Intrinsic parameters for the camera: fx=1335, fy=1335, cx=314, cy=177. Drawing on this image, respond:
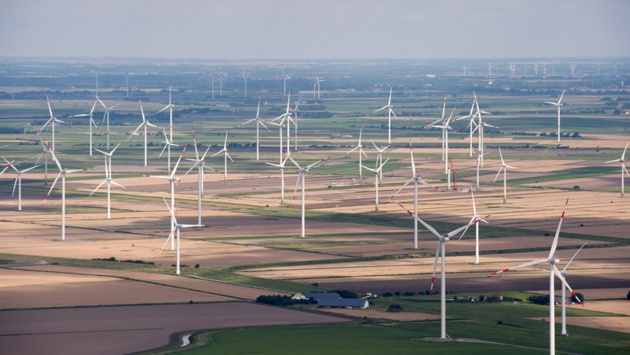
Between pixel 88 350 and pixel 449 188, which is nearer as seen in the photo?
pixel 88 350

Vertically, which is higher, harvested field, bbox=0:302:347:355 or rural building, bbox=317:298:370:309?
rural building, bbox=317:298:370:309

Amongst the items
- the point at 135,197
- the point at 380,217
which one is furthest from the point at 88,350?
the point at 135,197

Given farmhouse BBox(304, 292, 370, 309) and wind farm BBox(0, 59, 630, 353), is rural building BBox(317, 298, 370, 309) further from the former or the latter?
wind farm BBox(0, 59, 630, 353)

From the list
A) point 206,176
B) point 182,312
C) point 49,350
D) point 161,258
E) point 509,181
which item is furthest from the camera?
point 206,176

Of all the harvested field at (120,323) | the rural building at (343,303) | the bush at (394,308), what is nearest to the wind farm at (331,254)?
the harvested field at (120,323)

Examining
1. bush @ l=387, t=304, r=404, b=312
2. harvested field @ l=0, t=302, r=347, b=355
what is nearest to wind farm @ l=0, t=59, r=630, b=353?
harvested field @ l=0, t=302, r=347, b=355

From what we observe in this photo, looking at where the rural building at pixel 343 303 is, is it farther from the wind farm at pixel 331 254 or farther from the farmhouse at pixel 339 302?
the wind farm at pixel 331 254

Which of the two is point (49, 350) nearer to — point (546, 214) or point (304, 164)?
point (546, 214)

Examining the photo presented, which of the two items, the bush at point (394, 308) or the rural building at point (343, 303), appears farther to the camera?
the rural building at point (343, 303)

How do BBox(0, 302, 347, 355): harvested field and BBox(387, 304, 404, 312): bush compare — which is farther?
BBox(387, 304, 404, 312): bush

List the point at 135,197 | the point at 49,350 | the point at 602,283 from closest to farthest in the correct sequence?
the point at 49,350 → the point at 602,283 → the point at 135,197

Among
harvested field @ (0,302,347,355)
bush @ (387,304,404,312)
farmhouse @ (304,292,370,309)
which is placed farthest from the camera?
farmhouse @ (304,292,370,309)
